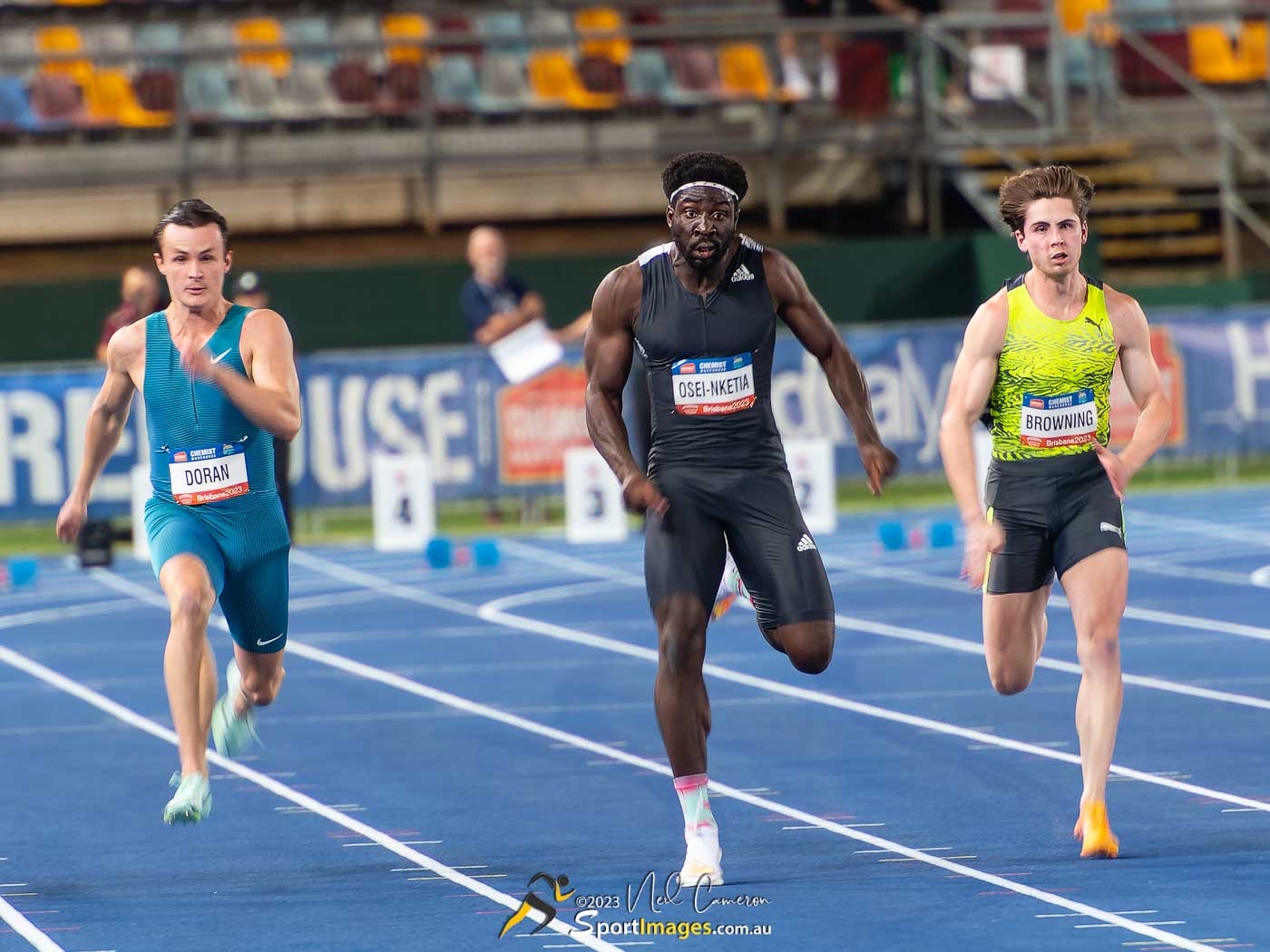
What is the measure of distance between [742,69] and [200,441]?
17.9 metres

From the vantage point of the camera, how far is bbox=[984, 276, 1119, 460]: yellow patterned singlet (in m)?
6.64

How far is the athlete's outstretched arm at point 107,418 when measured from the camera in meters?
6.91

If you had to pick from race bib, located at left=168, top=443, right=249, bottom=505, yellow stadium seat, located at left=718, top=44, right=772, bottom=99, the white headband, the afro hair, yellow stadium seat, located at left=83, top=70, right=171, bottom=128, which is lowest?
race bib, located at left=168, top=443, right=249, bottom=505

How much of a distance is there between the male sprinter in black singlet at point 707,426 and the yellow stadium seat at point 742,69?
1764 centimetres

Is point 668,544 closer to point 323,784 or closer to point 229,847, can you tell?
point 229,847

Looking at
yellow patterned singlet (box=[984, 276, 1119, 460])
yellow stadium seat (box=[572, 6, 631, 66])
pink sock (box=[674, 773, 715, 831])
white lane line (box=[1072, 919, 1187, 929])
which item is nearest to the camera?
white lane line (box=[1072, 919, 1187, 929])

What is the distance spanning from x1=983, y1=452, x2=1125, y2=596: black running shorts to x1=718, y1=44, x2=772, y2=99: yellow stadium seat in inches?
689

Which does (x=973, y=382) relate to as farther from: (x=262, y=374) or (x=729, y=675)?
(x=729, y=675)

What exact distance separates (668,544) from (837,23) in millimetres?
16379

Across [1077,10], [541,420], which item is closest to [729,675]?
[541,420]

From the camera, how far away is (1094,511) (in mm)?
6609

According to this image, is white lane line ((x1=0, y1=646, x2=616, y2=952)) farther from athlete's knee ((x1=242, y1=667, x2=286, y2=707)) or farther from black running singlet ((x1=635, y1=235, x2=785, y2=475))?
black running singlet ((x1=635, y1=235, x2=785, y2=475))

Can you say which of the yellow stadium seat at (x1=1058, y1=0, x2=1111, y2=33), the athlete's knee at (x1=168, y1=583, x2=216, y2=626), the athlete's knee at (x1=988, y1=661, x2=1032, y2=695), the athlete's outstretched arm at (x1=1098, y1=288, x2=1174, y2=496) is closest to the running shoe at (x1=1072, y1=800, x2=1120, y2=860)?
the athlete's knee at (x1=988, y1=661, x2=1032, y2=695)

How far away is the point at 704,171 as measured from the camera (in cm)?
630
